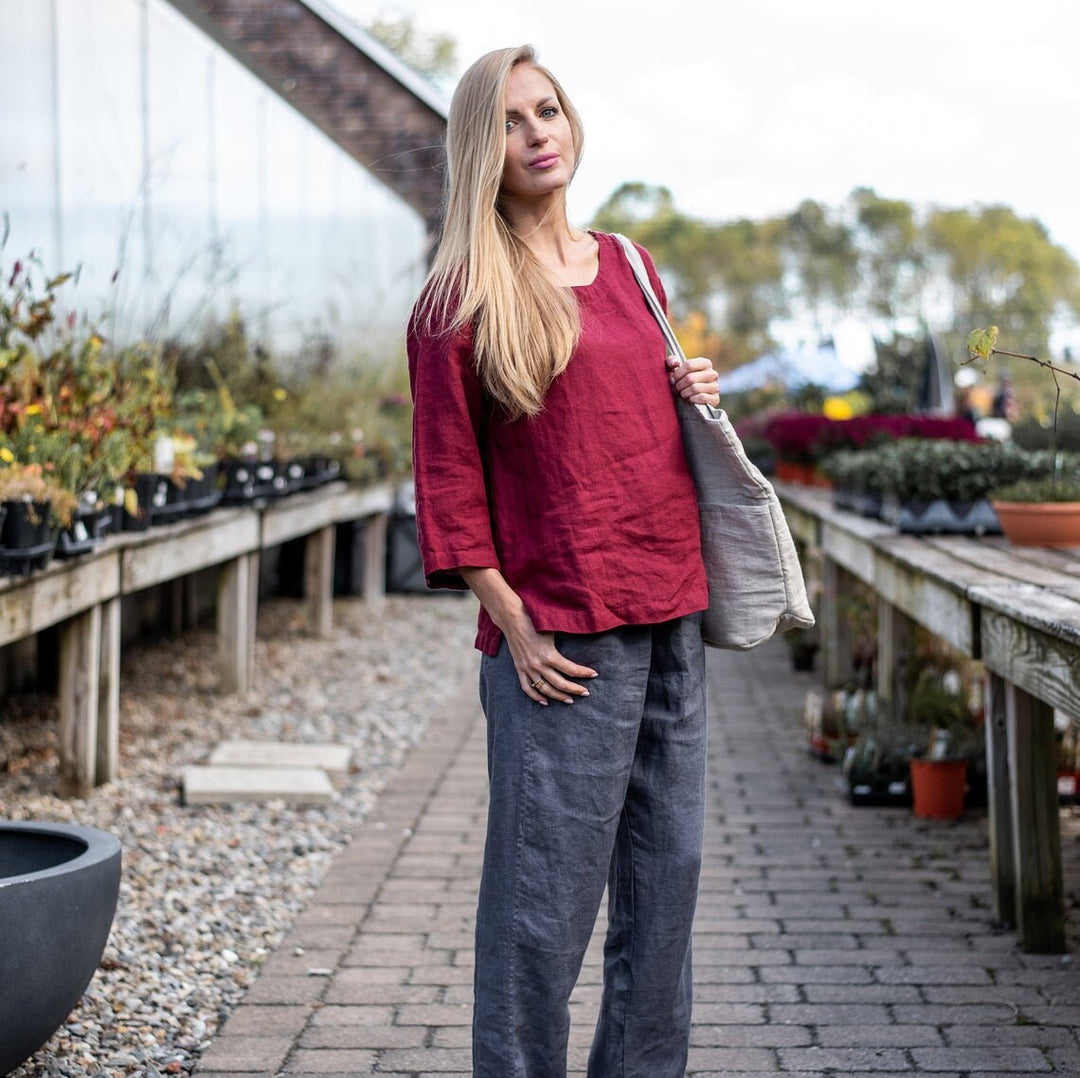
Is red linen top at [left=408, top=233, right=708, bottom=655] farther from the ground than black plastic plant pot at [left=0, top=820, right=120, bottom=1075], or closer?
farther from the ground

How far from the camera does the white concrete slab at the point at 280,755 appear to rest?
17.3 ft

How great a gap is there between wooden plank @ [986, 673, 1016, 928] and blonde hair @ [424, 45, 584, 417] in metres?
1.81

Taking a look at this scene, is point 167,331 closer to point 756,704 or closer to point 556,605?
point 756,704

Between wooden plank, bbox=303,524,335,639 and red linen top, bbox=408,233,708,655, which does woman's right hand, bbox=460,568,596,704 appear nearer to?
red linen top, bbox=408,233,708,655

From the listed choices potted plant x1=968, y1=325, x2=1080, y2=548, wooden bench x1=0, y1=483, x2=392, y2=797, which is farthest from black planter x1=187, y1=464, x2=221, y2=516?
potted plant x1=968, y1=325, x2=1080, y2=548

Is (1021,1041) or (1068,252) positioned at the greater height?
(1068,252)

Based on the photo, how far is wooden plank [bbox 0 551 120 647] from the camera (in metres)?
3.90

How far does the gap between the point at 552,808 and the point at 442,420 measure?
1.83 ft

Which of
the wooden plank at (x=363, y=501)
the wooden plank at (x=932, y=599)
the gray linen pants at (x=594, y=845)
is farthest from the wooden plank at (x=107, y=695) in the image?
the wooden plank at (x=363, y=501)

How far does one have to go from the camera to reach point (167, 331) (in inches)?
297

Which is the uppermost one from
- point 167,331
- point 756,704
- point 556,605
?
point 167,331

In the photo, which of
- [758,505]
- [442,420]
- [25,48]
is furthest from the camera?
[25,48]

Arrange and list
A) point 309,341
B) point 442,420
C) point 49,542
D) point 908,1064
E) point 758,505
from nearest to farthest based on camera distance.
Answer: point 442,420 < point 758,505 < point 908,1064 < point 49,542 < point 309,341

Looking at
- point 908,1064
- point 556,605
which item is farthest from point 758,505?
point 908,1064
